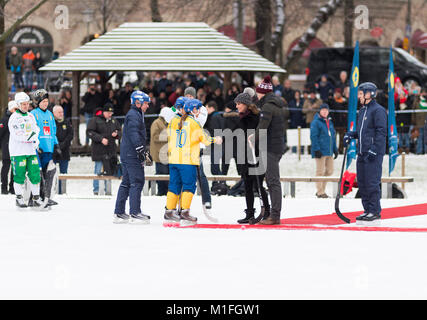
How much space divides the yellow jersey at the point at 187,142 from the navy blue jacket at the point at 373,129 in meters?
1.90

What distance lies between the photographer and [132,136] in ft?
41.1

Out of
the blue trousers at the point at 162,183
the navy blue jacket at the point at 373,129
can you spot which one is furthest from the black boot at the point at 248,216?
the blue trousers at the point at 162,183

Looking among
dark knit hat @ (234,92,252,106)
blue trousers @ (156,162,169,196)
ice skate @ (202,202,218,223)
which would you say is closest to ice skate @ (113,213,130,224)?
ice skate @ (202,202,218,223)

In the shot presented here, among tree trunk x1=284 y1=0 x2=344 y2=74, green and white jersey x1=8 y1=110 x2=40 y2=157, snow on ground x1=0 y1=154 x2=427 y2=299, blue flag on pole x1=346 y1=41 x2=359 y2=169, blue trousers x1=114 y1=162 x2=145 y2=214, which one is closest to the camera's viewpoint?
snow on ground x1=0 y1=154 x2=427 y2=299

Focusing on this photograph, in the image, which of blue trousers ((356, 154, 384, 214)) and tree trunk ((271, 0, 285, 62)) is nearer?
blue trousers ((356, 154, 384, 214))

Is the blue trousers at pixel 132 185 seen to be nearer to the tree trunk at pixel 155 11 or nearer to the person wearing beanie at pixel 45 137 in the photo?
the person wearing beanie at pixel 45 137

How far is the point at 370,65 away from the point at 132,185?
790 inches

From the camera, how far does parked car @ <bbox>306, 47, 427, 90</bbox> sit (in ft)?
100

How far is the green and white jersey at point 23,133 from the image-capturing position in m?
13.8

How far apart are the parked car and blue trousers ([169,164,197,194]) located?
19012mm

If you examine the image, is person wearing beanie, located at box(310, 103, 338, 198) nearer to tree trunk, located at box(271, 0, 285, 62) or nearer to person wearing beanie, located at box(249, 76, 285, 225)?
person wearing beanie, located at box(249, 76, 285, 225)

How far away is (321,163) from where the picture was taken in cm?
1811

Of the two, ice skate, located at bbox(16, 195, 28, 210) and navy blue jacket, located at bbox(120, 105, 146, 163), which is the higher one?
navy blue jacket, located at bbox(120, 105, 146, 163)

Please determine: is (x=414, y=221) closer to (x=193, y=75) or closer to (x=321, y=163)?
(x=321, y=163)
